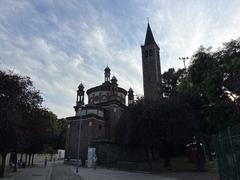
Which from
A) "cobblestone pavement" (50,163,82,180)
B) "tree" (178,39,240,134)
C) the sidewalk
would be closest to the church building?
"cobblestone pavement" (50,163,82,180)

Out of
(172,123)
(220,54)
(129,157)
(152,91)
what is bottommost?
(129,157)

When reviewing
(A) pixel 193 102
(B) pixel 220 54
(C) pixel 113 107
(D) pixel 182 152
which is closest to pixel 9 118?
(B) pixel 220 54

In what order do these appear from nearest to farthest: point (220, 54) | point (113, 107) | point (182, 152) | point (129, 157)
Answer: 1. point (220, 54)
2. point (182, 152)
3. point (129, 157)
4. point (113, 107)

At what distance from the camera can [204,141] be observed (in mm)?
27156

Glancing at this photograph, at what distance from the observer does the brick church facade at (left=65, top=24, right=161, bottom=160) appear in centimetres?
4969

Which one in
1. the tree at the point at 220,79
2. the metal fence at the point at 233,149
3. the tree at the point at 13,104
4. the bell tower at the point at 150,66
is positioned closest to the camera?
the metal fence at the point at 233,149

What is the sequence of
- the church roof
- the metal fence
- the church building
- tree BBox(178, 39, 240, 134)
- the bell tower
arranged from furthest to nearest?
1. the church roof
2. the bell tower
3. the church building
4. tree BBox(178, 39, 240, 134)
5. the metal fence

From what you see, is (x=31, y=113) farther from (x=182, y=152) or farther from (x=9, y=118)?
(x=182, y=152)

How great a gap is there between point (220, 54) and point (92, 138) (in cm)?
3402

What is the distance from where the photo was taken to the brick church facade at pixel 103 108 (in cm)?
4969

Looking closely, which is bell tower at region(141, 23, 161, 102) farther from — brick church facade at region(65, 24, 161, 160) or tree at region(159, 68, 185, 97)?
tree at region(159, 68, 185, 97)

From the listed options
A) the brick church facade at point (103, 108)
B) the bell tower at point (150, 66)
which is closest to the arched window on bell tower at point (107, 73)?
the brick church facade at point (103, 108)

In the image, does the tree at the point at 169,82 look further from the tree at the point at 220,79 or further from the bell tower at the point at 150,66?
the tree at the point at 220,79

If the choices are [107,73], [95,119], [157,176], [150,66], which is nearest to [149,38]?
[150,66]
